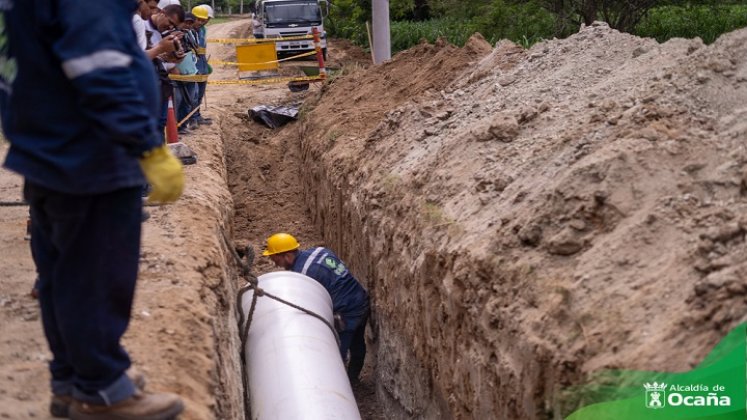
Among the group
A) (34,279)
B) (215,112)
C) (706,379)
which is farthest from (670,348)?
(215,112)

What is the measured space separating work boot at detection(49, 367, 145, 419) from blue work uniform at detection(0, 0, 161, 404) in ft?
0.90

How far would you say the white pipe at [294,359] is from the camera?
6.73m

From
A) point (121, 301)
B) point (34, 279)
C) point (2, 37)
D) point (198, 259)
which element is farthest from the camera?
point (198, 259)

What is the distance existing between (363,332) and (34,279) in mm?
3517

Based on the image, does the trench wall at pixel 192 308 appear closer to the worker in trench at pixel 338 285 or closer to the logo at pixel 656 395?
the worker in trench at pixel 338 285

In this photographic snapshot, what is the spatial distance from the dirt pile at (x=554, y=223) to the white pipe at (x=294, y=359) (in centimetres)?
64

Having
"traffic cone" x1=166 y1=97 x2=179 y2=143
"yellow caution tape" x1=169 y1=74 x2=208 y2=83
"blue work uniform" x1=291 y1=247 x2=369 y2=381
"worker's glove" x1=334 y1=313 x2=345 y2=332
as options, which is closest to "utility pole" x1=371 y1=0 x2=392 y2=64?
"yellow caution tape" x1=169 y1=74 x2=208 y2=83

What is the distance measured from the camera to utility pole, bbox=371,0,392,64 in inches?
632

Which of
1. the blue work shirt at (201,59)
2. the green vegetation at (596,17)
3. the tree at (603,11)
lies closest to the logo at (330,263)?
the blue work shirt at (201,59)

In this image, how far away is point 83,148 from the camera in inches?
138

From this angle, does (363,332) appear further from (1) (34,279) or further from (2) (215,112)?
(2) (215,112)

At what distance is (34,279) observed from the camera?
20.7 ft

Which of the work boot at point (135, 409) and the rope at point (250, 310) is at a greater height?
the work boot at point (135, 409)

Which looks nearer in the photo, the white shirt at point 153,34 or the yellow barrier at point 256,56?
the white shirt at point 153,34
